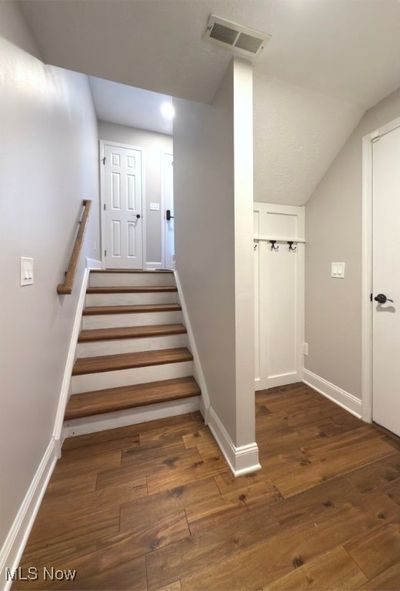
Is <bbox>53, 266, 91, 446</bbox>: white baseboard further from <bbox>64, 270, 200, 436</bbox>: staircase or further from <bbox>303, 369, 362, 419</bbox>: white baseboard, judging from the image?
<bbox>303, 369, 362, 419</bbox>: white baseboard

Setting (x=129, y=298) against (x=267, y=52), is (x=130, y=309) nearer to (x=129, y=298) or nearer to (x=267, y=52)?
(x=129, y=298)

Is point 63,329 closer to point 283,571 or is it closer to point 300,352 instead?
point 283,571

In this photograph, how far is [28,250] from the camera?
43.4 inches

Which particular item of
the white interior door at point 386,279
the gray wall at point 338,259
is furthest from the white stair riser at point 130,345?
the white interior door at point 386,279

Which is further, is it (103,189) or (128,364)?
(103,189)

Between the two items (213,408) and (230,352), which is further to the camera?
(213,408)

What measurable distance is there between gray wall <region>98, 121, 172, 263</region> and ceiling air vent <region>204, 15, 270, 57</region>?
3037 mm

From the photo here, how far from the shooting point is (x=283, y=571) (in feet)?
2.84

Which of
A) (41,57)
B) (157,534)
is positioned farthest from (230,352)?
(41,57)

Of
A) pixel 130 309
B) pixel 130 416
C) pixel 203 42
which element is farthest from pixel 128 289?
pixel 203 42

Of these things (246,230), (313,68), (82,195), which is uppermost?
(313,68)

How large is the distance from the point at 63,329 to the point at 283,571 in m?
1.69

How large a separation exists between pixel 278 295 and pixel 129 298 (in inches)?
59.9

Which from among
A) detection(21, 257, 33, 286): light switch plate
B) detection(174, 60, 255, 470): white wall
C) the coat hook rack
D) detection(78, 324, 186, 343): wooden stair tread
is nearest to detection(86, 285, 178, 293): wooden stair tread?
detection(78, 324, 186, 343): wooden stair tread
